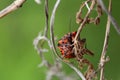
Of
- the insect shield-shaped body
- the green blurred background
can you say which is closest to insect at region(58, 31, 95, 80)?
the insect shield-shaped body

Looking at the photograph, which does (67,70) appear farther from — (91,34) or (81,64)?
(81,64)

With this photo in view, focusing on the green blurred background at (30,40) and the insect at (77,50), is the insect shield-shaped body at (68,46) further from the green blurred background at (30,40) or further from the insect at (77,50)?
the green blurred background at (30,40)

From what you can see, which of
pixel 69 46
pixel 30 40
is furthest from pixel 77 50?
pixel 30 40

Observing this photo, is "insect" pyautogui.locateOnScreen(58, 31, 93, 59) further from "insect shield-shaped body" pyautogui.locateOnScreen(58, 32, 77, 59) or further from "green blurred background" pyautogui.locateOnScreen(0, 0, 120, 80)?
"green blurred background" pyautogui.locateOnScreen(0, 0, 120, 80)

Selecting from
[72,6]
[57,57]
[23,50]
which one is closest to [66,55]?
[57,57]

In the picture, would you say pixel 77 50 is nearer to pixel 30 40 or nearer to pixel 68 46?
pixel 68 46

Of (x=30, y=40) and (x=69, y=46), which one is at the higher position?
(x=30, y=40)

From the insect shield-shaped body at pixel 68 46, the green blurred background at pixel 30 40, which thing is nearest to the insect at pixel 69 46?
the insect shield-shaped body at pixel 68 46

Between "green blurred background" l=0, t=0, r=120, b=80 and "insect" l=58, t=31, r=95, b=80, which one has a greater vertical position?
"green blurred background" l=0, t=0, r=120, b=80
